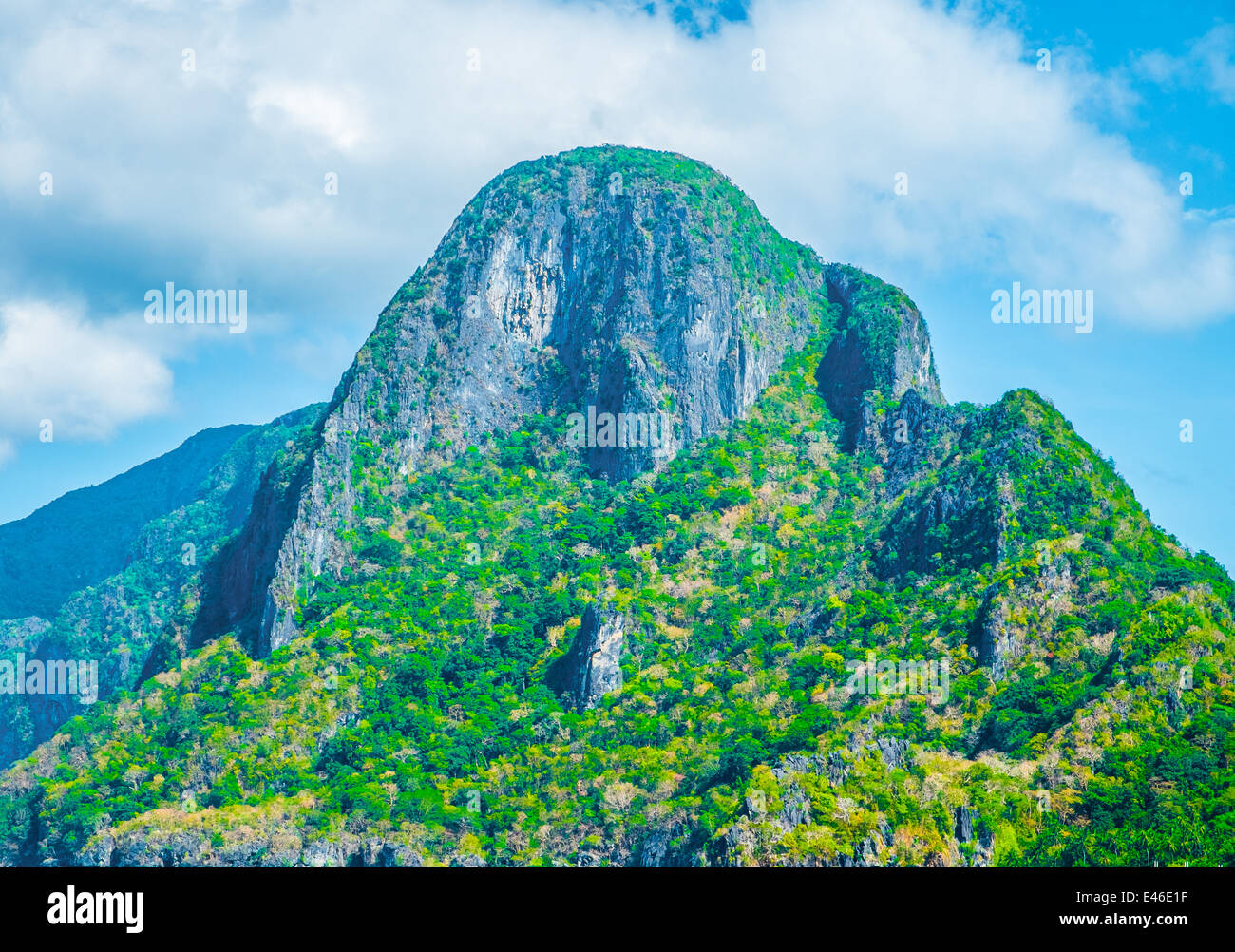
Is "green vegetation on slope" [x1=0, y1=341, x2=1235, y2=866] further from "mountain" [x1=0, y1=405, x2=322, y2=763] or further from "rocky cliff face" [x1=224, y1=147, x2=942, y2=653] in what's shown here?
"mountain" [x1=0, y1=405, x2=322, y2=763]

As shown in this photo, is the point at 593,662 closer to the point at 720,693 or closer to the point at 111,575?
the point at 720,693

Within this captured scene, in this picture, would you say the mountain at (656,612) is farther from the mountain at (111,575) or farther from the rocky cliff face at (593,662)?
the mountain at (111,575)

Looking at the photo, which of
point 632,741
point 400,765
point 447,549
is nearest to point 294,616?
point 447,549

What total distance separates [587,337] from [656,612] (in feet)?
145

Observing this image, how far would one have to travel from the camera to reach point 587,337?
13138 centimetres

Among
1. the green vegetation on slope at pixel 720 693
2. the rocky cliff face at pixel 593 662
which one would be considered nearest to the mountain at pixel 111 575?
the green vegetation on slope at pixel 720 693

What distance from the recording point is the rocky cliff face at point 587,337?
118 metres

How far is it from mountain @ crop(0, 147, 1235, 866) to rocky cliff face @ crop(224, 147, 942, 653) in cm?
45

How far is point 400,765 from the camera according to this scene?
84.6m

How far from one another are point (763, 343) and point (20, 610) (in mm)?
118831

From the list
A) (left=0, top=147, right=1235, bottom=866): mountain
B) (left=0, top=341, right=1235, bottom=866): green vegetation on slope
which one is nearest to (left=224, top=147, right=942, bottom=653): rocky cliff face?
(left=0, top=147, right=1235, bottom=866): mountain

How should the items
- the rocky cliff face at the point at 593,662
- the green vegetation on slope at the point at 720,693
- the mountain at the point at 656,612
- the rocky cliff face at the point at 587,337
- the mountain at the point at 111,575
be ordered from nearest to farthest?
the green vegetation on slope at the point at 720,693
the mountain at the point at 656,612
the rocky cliff face at the point at 593,662
the rocky cliff face at the point at 587,337
the mountain at the point at 111,575

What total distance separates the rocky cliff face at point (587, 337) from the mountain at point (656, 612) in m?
0.45

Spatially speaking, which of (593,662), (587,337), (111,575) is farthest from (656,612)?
(111,575)
